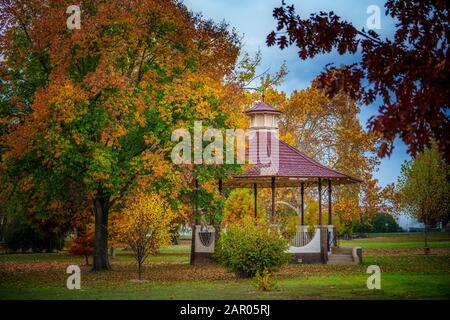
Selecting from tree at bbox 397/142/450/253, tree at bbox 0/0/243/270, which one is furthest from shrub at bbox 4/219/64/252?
tree at bbox 397/142/450/253

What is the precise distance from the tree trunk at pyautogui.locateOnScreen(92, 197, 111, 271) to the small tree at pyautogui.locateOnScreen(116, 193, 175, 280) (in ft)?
21.8

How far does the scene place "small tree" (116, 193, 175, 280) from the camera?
21.7m

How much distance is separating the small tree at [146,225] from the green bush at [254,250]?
1.98 m

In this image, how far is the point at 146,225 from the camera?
21781 millimetres

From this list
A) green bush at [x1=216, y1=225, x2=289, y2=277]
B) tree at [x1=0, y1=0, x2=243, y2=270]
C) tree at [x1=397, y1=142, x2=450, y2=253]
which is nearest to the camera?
green bush at [x1=216, y1=225, x2=289, y2=277]

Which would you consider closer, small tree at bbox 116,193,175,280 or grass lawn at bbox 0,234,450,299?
grass lawn at bbox 0,234,450,299

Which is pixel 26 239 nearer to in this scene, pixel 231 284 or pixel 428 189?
pixel 428 189

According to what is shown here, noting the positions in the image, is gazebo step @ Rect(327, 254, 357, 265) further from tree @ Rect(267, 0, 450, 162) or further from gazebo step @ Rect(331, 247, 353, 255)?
tree @ Rect(267, 0, 450, 162)

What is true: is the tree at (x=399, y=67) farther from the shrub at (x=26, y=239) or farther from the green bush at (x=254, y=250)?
the shrub at (x=26, y=239)

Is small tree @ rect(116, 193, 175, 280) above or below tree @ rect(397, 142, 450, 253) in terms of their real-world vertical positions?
below

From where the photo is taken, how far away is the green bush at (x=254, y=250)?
853 inches

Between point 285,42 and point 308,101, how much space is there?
1502 inches

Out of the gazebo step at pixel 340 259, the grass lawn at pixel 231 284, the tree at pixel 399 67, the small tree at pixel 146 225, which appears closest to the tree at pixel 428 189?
the gazebo step at pixel 340 259
